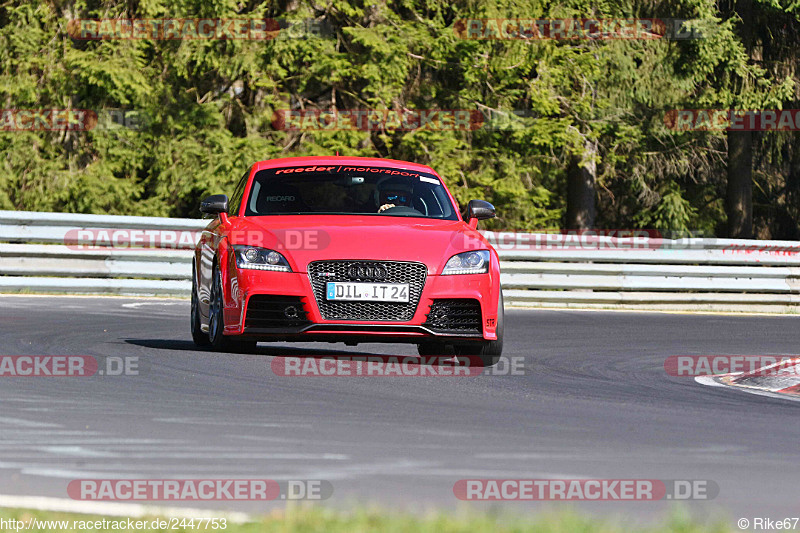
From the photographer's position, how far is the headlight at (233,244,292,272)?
33.2 feet

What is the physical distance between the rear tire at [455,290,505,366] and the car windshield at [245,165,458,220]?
41.4 inches

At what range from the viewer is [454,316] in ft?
33.6

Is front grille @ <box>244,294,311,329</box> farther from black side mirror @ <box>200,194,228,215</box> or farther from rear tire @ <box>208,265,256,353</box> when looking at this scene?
black side mirror @ <box>200,194,228,215</box>

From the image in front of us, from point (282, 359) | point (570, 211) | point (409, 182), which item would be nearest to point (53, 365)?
point (282, 359)

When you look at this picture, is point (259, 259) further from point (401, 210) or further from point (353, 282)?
point (401, 210)

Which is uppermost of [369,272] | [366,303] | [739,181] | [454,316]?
[369,272]

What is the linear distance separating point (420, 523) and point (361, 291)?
5262mm

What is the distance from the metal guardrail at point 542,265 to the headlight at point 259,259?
26.9 ft

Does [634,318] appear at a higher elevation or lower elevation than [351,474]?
lower

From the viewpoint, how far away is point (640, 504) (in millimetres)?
5473

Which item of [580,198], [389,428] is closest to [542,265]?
[389,428]

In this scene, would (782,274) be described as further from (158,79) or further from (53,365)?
(53,365)

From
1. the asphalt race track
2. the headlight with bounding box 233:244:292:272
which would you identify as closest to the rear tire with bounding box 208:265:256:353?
the asphalt race track

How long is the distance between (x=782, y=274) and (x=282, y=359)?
12.0 m
